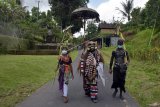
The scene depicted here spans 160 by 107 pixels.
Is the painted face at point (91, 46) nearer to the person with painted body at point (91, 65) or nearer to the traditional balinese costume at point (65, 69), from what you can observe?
the person with painted body at point (91, 65)

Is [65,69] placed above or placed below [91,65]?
below

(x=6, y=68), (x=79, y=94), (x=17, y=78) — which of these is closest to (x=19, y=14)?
(x=6, y=68)

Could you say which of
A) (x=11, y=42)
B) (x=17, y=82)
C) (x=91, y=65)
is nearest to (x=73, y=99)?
(x=91, y=65)

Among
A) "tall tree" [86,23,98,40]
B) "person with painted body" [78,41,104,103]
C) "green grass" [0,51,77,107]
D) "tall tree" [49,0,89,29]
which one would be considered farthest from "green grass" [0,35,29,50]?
"person with painted body" [78,41,104,103]

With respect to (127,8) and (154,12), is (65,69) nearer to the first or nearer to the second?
(154,12)

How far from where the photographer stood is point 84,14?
16359 millimetres

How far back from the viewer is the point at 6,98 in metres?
11.5

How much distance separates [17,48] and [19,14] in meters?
3.68

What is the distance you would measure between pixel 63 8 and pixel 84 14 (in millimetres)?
48888

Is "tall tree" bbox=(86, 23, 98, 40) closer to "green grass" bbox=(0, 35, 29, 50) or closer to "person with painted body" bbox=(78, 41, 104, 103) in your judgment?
"person with painted body" bbox=(78, 41, 104, 103)

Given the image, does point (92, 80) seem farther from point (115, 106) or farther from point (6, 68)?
point (6, 68)

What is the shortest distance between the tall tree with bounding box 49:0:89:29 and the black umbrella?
156 ft

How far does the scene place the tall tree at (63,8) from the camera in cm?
6462

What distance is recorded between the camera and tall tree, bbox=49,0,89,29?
212 feet
